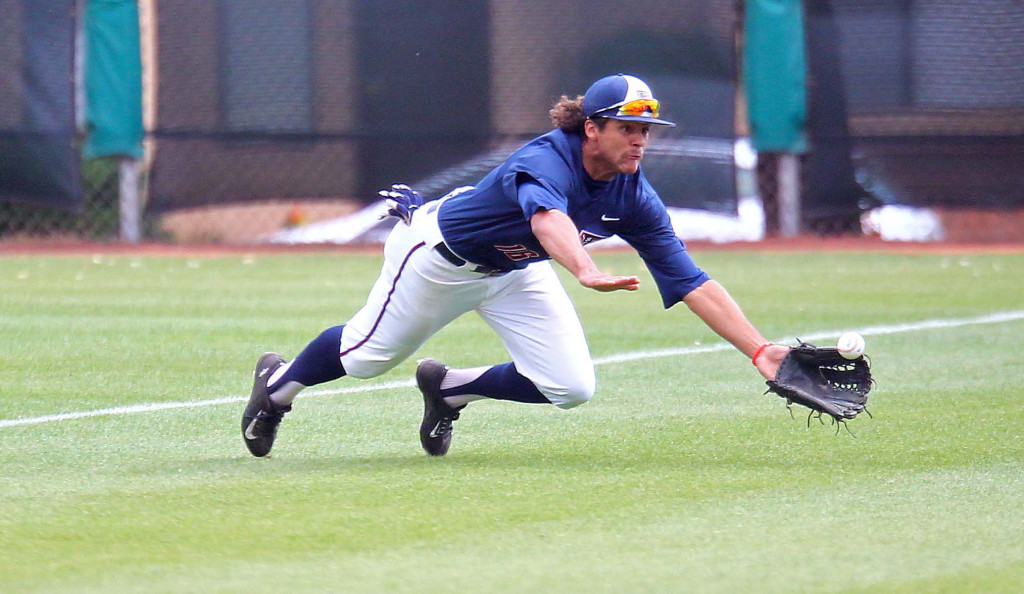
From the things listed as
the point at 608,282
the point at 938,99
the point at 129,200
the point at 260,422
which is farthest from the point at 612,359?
the point at 129,200

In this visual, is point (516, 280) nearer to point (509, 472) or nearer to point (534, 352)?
point (534, 352)

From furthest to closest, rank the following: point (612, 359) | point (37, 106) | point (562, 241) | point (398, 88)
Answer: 1. point (398, 88)
2. point (37, 106)
3. point (612, 359)
4. point (562, 241)

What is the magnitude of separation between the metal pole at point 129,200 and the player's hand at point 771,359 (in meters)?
11.0

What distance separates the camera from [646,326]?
9.62 meters

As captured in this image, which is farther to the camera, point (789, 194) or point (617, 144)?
point (789, 194)

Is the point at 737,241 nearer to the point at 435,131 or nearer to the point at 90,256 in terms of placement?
the point at 435,131

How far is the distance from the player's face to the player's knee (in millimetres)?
780

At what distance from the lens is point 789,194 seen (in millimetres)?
15492

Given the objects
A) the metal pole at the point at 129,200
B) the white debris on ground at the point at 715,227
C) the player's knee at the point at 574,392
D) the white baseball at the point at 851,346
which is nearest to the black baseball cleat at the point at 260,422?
the player's knee at the point at 574,392

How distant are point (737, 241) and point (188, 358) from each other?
8.82 meters

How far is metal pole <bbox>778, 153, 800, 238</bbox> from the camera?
50.5ft

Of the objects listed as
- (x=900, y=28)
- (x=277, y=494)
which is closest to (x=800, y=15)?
(x=900, y=28)

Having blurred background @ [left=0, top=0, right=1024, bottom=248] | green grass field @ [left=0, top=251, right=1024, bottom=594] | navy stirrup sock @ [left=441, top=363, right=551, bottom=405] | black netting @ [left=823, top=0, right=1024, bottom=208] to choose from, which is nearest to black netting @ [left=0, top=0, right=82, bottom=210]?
blurred background @ [left=0, top=0, right=1024, bottom=248]

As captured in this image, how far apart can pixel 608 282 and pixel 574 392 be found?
99cm
